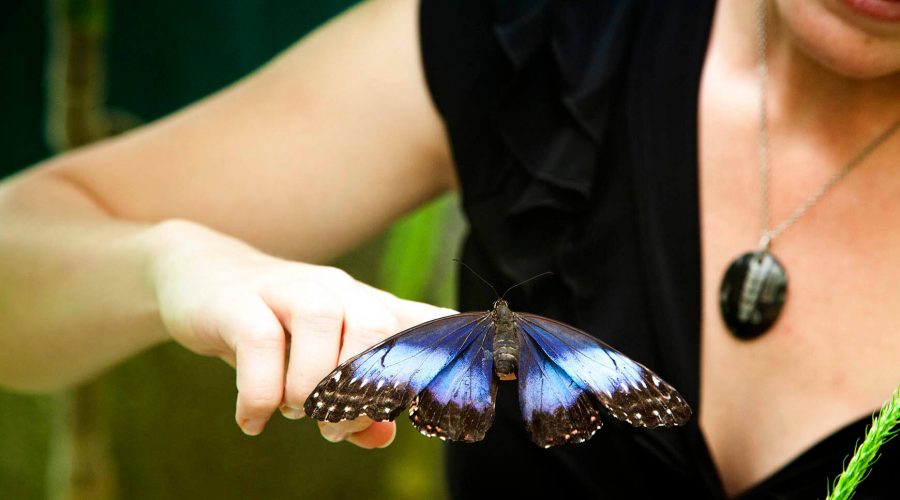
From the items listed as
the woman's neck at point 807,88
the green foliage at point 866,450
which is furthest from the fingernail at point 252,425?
the woman's neck at point 807,88

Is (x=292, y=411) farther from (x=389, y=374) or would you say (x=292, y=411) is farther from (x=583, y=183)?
(x=583, y=183)

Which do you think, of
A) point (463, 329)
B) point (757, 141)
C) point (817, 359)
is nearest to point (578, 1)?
point (757, 141)

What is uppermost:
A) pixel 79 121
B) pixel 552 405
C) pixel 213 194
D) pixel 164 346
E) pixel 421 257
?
pixel 552 405

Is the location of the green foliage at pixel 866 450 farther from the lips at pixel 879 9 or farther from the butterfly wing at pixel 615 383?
the lips at pixel 879 9

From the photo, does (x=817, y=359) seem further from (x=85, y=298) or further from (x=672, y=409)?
(x=85, y=298)

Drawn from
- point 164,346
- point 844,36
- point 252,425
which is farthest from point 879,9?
point 164,346

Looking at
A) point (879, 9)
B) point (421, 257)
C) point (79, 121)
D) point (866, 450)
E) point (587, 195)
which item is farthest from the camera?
point (421, 257)

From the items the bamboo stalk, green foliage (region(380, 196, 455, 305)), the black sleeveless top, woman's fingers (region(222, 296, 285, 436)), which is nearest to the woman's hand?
woman's fingers (region(222, 296, 285, 436))
